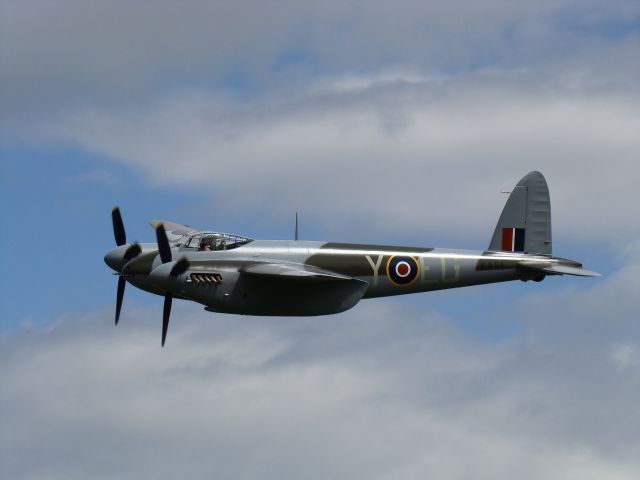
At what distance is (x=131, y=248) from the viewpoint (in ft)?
159

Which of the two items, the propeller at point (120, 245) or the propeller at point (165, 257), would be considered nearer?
the propeller at point (165, 257)

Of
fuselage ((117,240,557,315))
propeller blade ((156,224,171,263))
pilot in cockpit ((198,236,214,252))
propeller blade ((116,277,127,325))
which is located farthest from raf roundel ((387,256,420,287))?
propeller blade ((116,277,127,325))

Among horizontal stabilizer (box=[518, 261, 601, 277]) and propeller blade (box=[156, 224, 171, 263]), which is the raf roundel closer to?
horizontal stabilizer (box=[518, 261, 601, 277])

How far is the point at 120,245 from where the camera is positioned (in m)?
50.4

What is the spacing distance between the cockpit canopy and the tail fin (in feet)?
33.6

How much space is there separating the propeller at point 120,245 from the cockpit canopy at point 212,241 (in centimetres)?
208

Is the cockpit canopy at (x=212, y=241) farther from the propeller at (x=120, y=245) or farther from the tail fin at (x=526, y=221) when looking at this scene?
the tail fin at (x=526, y=221)

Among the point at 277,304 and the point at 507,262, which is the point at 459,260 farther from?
the point at 277,304

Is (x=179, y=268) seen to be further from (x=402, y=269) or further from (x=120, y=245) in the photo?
(x=402, y=269)

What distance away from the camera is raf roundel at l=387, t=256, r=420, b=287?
155ft

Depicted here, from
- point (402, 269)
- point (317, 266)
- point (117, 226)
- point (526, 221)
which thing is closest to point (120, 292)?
point (117, 226)

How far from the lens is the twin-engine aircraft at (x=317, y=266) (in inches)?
1757

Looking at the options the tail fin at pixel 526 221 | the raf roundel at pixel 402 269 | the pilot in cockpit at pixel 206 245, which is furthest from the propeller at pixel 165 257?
the tail fin at pixel 526 221

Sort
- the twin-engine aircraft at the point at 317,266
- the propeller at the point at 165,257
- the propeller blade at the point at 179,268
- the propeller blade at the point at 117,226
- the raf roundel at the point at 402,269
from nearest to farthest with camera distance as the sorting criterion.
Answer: the propeller blade at the point at 179,268
the twin-engine aircraft at the point at 317,266
the propeller at the point at 165,257
the raf roundel at the point at 402,269
the propeller blade at the point at 117,226
